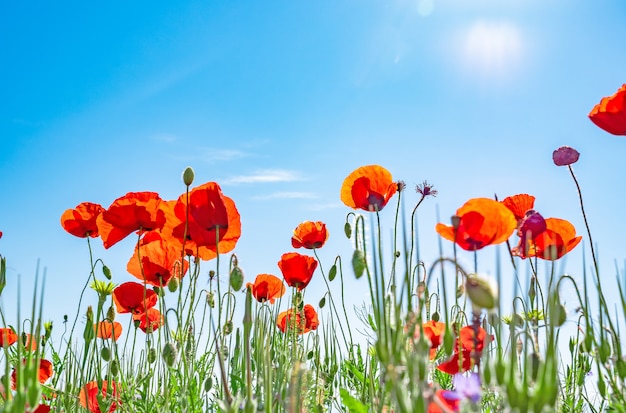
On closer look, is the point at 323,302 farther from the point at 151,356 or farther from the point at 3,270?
the point at 3,270

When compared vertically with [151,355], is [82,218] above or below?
above

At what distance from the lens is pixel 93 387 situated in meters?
2.91

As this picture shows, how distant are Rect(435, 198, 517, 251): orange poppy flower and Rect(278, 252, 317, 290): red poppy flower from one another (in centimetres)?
202

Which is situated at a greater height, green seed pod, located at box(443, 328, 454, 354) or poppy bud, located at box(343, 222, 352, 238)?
poppy bud, located at box(343, 222, 352, 238)

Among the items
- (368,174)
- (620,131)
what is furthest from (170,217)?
(620,131)

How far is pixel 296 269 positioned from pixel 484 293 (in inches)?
95.8

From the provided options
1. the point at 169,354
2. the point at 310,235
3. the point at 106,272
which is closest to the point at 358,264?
the point at 169,354

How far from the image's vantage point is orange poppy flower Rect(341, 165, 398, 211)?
2664 mm

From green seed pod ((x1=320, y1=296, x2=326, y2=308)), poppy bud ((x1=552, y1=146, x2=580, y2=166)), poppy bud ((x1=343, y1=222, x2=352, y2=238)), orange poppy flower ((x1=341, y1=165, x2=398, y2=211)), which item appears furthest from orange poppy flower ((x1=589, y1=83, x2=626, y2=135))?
green seed pod ((x1=320, y1=296, x2=326, y2=308))

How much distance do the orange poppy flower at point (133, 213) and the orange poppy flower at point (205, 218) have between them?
373 millimetres

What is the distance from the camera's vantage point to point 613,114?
2.26 metres

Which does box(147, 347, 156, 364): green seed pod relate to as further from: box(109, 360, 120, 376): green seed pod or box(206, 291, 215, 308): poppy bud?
box(206, 291, 215, 308): poppy bud

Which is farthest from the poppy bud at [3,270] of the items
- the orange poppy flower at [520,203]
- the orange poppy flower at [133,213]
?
the orange poppy flower at [520,203]

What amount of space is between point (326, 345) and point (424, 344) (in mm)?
1918
